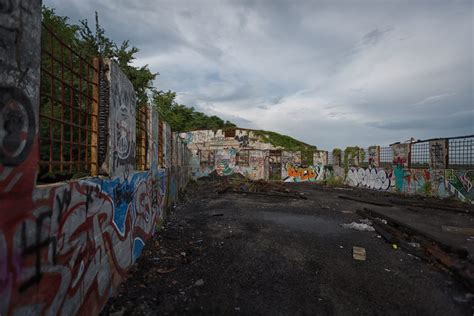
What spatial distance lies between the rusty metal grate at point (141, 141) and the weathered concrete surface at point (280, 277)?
1595mm

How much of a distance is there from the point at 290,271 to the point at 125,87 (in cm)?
375

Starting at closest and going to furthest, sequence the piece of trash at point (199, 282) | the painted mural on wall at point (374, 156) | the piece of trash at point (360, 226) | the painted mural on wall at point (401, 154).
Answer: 1. the piece of trash at point (199, 282)
2. the piece of trash at point (360, 226)
3. the painted mural on wall at point (401, 154)
4. the painted mural on wall at point (374, 156)

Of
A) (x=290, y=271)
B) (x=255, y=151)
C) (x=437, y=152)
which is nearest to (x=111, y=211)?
(x=290, y=271)

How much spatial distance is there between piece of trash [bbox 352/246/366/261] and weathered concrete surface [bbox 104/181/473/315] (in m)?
0.10

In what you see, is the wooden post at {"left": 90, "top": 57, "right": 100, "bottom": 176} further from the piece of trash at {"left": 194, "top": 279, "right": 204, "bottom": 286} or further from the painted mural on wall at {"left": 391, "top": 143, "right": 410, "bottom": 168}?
the painted mural on wall at {"left": 391, "top": 143, "right": 410, "bottom": 168}

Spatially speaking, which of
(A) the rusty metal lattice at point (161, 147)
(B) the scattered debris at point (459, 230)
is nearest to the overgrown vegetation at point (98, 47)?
(A) the rusty metal lattice at point (161, 147)

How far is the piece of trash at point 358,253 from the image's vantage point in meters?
4.20

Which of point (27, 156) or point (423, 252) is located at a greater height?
point (27, 156)

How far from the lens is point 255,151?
2041 cm

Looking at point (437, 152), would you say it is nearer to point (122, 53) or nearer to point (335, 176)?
point (335, 176)

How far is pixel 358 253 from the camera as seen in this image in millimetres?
4316

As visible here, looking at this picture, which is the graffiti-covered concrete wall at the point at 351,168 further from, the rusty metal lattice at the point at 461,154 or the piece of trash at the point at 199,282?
the piece of trash at the point at 199,282

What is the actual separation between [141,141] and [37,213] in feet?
11.2

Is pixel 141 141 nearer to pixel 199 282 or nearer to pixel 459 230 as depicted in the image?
pixel 199 282
